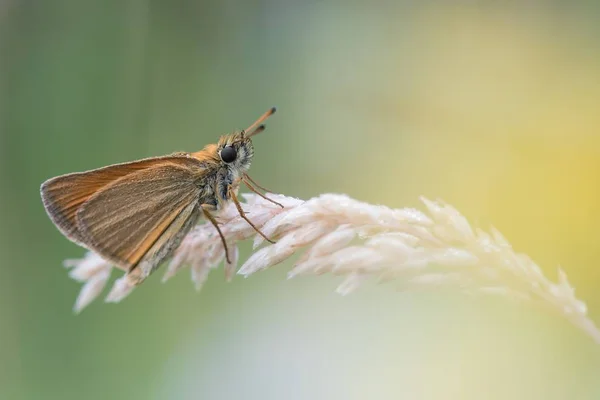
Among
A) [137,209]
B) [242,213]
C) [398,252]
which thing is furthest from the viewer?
[137,209]

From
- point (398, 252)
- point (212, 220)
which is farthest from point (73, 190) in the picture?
point (398, 252)

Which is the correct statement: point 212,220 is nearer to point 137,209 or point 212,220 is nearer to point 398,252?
point 137,209

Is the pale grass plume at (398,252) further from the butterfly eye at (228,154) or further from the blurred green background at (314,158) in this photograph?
the blurred green background at (314,158)

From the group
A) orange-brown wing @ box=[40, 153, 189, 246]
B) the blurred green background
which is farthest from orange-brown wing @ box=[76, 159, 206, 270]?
the blurred green background

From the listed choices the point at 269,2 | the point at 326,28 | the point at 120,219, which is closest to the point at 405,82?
the point at 326,28

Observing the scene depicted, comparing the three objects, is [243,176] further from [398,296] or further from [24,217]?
[24,217]

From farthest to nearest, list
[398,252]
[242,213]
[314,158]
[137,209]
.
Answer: [314,158] < [137,209] < [242,213] < [398,252]
